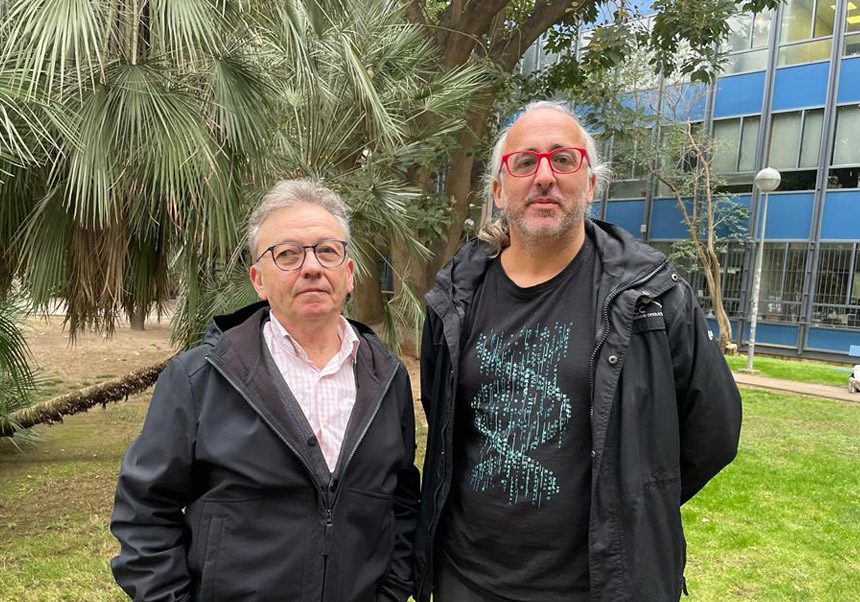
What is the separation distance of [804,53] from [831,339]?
6.74 meters

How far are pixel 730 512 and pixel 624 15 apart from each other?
6321 mm

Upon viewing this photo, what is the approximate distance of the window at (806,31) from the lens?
15.1m

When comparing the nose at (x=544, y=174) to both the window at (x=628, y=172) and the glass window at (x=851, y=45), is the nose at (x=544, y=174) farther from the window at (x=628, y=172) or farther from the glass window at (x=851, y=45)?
the glass window at (x=851, y=45)

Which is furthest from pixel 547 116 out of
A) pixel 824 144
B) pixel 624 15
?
pixel 824 144

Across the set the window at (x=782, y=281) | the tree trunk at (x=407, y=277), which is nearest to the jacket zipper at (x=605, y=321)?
the tree trunk at (x=407, y=277)

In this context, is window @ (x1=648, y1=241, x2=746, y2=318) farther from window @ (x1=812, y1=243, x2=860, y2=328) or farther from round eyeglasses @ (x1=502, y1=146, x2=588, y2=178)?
round eyeglasses @ (x1=502, y1=146, x2=588, y2=178)

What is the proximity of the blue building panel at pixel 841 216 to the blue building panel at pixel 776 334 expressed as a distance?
7.48 ft

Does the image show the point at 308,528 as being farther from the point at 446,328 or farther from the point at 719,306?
the point at 719,306

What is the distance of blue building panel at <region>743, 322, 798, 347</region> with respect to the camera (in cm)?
1566

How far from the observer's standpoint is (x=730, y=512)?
4867 millimetres

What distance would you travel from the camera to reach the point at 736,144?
16562mm

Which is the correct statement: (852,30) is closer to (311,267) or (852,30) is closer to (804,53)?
(804,53)

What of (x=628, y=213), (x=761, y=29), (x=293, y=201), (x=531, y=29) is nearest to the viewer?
(x=293, y=201)

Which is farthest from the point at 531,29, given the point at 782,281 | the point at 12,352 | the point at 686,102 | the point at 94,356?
the point at 782,281
